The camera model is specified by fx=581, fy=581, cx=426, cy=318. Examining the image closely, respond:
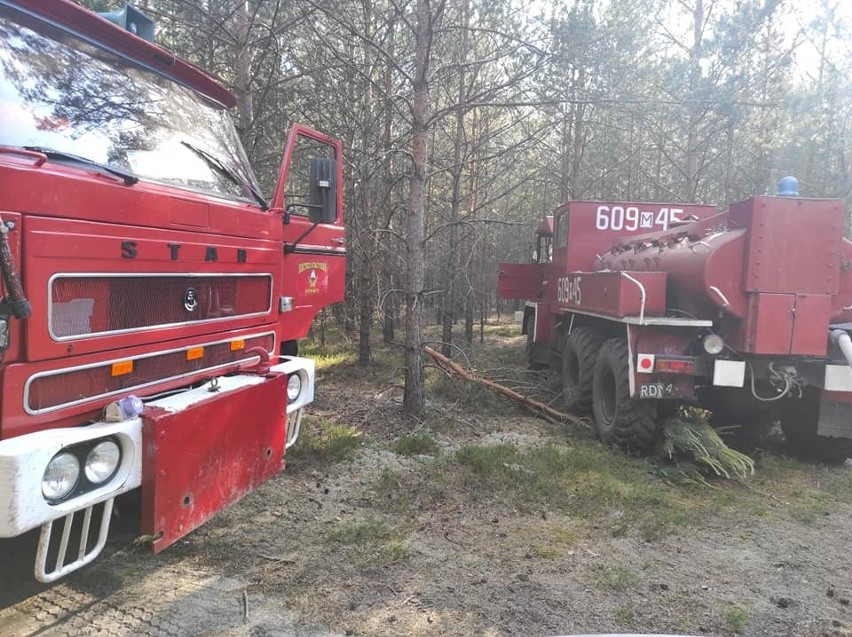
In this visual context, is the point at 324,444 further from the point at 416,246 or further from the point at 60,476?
the point at 60,476

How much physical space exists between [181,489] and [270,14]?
7.32 meters

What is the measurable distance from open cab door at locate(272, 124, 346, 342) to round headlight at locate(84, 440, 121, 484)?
1.74 meters

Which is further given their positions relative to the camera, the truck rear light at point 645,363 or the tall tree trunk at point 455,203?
the tall tree trunk at point 455,203

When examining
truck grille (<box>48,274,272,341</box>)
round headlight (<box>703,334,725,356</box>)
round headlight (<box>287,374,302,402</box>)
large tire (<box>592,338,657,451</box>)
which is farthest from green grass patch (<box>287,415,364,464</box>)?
round headlight (<box>703,334,725,356</box>)

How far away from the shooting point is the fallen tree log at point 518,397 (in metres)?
6.90

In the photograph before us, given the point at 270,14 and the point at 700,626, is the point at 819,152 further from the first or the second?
the point at 700,626

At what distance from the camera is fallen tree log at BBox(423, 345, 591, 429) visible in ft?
22.6

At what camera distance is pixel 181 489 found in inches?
101

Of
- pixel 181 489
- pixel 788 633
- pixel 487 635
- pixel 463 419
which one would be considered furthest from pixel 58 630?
pixel 463 419

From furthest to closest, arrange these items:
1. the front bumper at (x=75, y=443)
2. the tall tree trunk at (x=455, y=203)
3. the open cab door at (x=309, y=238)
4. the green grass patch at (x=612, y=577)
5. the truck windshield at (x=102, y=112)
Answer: the tall tree trunk at (x=455, y=203) → the open cab door at (x=309, y=238) → the green grass patch at (x=612, y=577) → the truck windshield at (x=102, y=112) → the front bumper at (x=75, y=443)

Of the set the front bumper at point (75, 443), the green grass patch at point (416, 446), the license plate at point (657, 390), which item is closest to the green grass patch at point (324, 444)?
the green grass patch at point (416, 446)

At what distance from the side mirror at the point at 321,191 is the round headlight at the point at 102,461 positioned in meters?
2.23

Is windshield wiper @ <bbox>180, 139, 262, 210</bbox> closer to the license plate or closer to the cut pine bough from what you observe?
the license plate

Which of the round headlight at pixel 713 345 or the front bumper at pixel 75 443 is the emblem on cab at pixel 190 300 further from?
the round headlight at pixel 713 345
